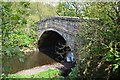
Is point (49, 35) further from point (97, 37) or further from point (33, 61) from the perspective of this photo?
point (97, 37)

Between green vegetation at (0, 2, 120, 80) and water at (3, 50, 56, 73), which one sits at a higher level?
green vegetation at (0, 2, 120, 80)

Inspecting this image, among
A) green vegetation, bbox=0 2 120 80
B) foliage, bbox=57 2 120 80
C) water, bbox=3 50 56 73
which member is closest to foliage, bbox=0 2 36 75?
green vegetation, bbox=0 2 120 80

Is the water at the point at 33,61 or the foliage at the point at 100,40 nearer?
the foliage at the point at 100,40

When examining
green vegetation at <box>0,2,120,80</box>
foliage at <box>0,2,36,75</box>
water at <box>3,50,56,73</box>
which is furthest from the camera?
water at <box>3,50,56,73</box>

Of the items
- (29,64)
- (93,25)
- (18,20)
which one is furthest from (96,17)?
(29,64)

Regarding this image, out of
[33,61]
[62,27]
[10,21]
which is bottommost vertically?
[33,61]

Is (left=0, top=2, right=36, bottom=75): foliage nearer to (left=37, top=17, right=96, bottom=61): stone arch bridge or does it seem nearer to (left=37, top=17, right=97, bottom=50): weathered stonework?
(left=37, top=17, right=97, bottom=50): weathered stonework

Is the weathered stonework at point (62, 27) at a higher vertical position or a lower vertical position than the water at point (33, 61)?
higher

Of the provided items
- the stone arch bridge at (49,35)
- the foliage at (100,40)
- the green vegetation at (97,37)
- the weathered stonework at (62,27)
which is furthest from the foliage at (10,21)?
the stone arch bridge at (49,35)

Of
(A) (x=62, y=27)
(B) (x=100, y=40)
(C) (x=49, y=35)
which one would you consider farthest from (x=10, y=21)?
(C) (x=49, y=35)

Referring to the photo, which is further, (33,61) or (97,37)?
(33,61)

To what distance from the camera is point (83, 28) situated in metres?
2.96

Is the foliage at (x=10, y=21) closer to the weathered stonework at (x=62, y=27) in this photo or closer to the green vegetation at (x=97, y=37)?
the green vegetation at (x=97, y=37)

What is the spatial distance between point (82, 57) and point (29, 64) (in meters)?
3.79
